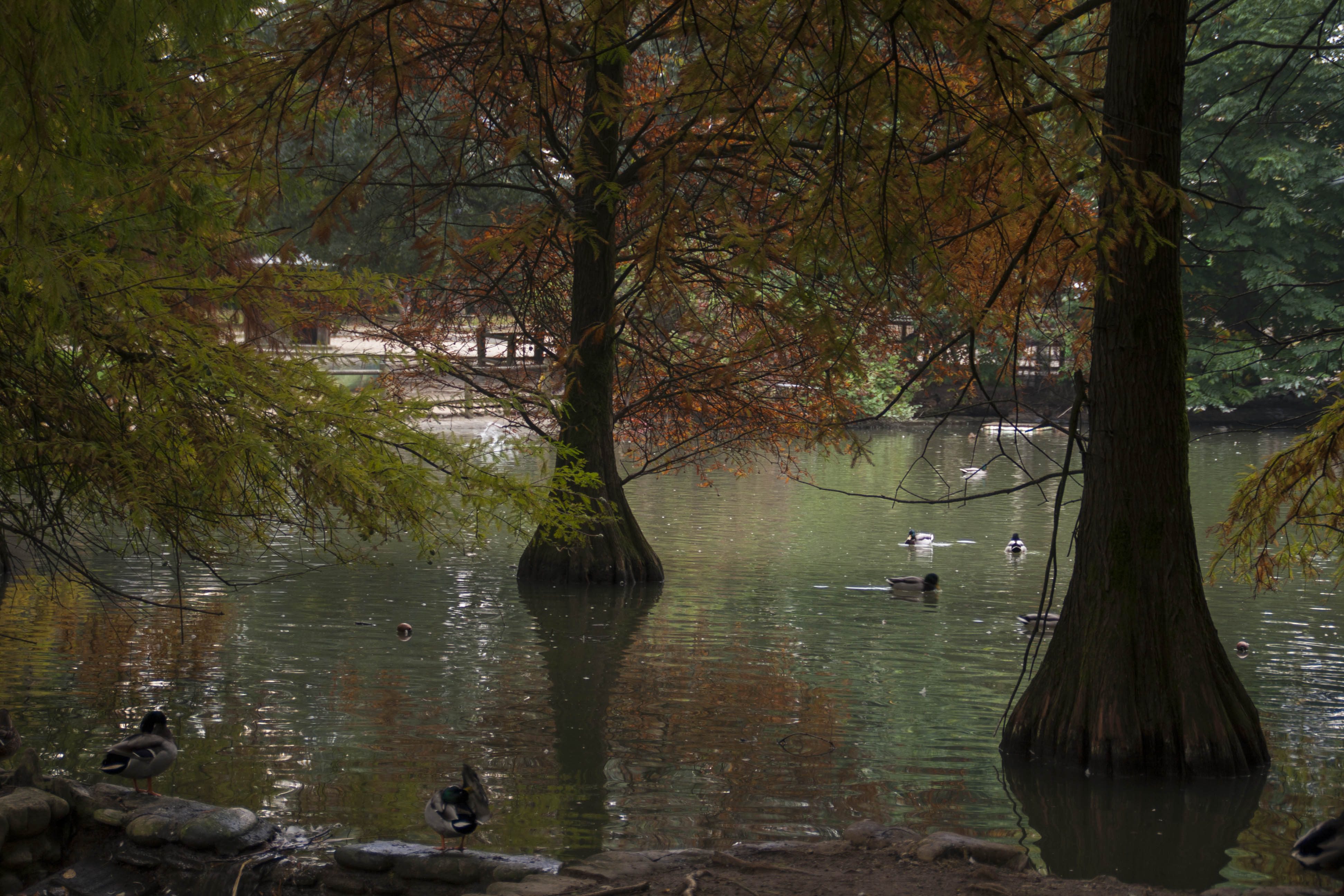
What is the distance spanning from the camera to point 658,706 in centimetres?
1036

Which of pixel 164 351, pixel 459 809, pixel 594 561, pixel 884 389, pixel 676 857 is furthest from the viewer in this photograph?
pixel 884 389

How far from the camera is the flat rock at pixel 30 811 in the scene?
21.1 feet

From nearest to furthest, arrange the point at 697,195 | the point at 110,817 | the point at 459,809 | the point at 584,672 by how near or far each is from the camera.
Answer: the point at 459,809 < the point at 110,817 < the point at 584,672 < the point at 697,195

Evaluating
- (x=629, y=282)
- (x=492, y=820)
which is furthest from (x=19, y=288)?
(x=629, y=282)

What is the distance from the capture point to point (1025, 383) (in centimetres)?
5675

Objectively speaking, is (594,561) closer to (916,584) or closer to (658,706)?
(916,584)

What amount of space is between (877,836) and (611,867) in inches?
60.1

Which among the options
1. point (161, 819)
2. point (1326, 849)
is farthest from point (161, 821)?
point (1326, 849)

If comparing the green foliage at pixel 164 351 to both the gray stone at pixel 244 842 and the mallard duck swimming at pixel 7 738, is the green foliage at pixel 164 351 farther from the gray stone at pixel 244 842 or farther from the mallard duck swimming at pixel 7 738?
the gray stone at pixel 244 842

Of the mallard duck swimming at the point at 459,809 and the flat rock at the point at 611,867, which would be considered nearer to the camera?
the flat rock at the point at 611,867

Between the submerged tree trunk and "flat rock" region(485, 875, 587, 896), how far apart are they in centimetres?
397

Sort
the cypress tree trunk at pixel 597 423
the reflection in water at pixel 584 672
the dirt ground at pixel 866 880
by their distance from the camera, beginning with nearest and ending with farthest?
the dirt ground at pixel 866 880 < the reflection in water at pixel 584 672 < the cypress tree trunk at pixel 597 423

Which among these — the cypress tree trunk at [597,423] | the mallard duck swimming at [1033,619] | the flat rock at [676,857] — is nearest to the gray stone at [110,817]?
the flat rock at [676,857]

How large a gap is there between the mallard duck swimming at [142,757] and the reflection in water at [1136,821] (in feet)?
17.0
